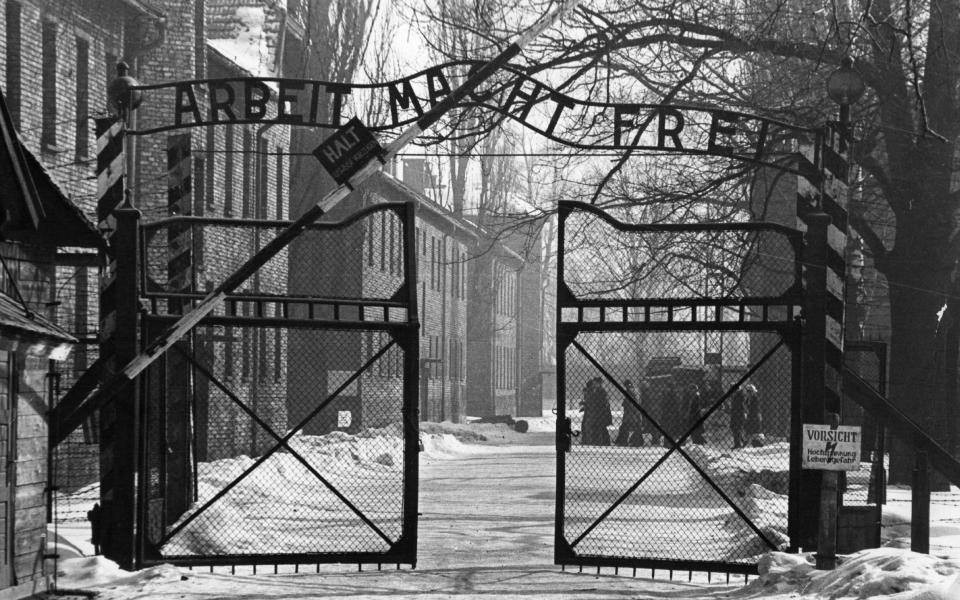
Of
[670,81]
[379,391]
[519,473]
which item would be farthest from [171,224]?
[379,391]

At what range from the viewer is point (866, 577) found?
9.67m

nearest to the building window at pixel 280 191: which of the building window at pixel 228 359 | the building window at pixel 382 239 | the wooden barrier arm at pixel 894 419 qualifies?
the building window at pixel 228 359

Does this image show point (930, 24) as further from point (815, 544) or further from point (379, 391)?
point (379, 391)

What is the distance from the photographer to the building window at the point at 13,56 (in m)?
22.5

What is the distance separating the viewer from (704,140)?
25328 millimetres

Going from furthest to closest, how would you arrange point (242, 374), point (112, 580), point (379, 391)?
1. point (379, 391)
2. point (242, 374)
3. point (112, 580)

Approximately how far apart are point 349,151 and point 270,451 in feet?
7.99

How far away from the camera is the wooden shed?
30.6 ft

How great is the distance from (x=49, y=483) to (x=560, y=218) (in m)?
4.57

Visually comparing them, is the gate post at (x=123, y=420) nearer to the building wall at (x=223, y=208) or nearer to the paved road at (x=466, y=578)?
the paved road at (x=466, y=578)

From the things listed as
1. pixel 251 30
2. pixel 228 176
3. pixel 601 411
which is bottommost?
pixel 601 411

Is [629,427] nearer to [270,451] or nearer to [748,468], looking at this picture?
Answer: [748,468]

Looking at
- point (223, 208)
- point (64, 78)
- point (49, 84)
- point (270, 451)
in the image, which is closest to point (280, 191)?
point (223, 208)

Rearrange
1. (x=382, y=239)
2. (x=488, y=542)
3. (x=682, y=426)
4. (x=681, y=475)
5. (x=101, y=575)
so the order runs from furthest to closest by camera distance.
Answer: (x=382, y=239)
(x=682, y=426)
(x=681, y=475)
(x=488, y=542)
(x=101, y=575)
